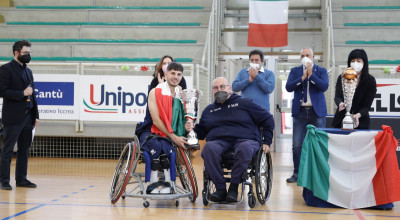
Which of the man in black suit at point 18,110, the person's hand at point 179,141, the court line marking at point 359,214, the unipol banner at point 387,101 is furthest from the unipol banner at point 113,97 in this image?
the court line marking at point 359,214

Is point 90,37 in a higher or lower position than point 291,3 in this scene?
lower

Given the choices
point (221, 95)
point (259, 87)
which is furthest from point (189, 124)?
point (259, 87)

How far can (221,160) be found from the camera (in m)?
4.50

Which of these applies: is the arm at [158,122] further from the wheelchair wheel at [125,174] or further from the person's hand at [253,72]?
the person's hand at [253,72]

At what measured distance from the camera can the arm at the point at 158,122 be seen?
14.7 feet

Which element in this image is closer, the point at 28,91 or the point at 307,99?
the point at 28,91

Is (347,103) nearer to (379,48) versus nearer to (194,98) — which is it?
(194,98)

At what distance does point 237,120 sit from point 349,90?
2.97 feet

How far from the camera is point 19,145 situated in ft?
18.5

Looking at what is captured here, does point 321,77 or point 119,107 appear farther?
point 119,107

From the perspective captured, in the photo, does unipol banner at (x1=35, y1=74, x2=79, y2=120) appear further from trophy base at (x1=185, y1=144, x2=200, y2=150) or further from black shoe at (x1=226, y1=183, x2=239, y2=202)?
black shoe at (x1=226, y1=183, x2=239, y2=202)

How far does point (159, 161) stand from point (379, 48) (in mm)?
6004

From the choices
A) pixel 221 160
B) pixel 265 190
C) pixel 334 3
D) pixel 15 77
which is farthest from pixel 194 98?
pixel 334 3

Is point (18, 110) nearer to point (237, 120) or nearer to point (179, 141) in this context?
point (179, 141)
